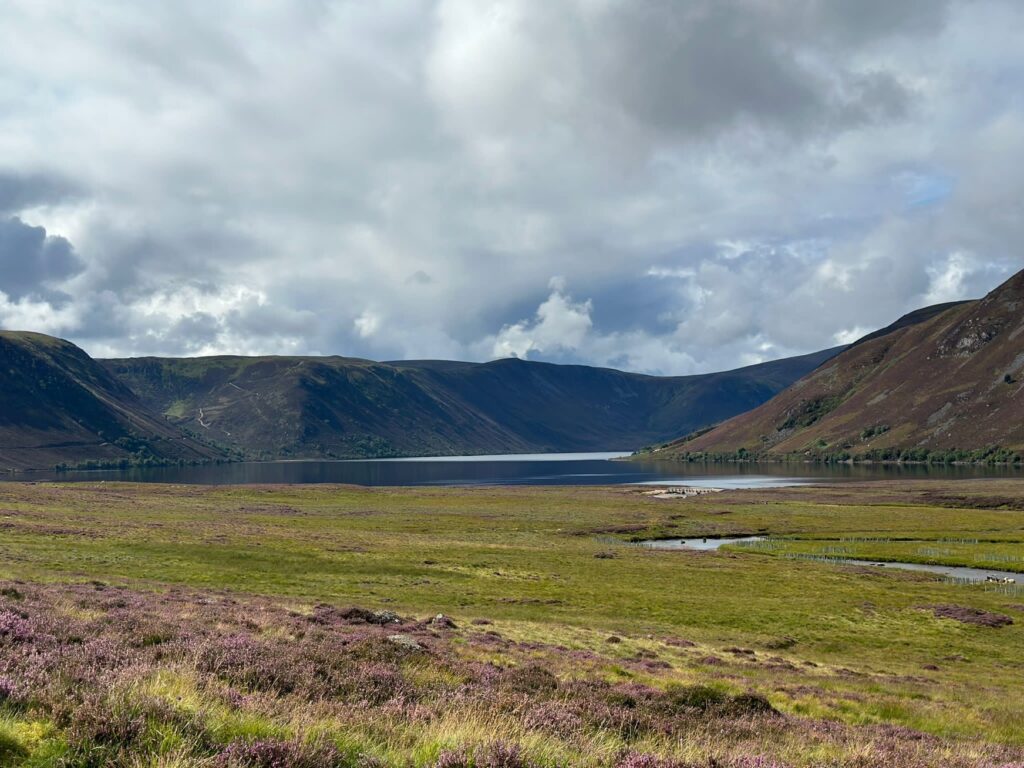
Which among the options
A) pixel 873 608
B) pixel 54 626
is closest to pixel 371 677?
pixel 54 626

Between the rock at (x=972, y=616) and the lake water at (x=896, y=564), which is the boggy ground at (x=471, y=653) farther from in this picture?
the lake water at (x=896, y=564)

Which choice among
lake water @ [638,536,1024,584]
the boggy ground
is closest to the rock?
the boggy ground

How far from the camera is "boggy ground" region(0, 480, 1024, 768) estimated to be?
8.82m

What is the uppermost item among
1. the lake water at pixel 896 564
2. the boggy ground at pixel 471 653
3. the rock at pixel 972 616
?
the boggy ground at pixel 471 653

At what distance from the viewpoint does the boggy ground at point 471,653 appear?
8820 millimetres

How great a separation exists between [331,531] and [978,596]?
64.5m

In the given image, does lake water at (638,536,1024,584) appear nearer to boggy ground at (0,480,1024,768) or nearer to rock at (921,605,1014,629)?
boggy ground at (0,480,1024,768)

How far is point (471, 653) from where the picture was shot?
23.2m

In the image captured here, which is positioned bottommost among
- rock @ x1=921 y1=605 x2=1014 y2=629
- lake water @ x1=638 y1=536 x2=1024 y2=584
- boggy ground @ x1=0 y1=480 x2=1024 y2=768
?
lake water @ x1=638 y1=536 x2=1024 y2=584

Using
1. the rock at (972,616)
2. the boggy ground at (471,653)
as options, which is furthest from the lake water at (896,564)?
the rock at (972,616)

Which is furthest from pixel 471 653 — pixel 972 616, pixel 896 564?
pixel 896 564

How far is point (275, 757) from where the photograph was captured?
7.77m

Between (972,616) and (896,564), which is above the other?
(972,616)

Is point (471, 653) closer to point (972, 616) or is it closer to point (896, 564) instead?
point (972, 616)
